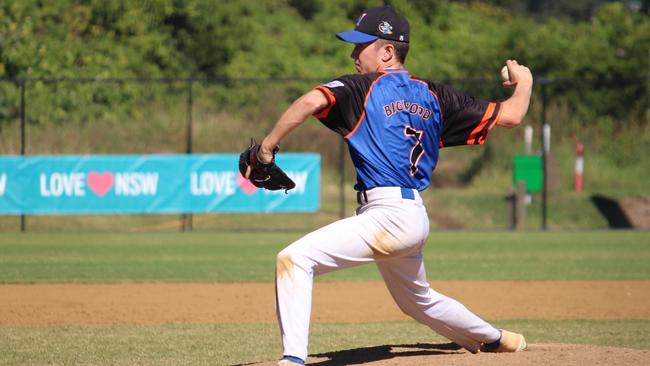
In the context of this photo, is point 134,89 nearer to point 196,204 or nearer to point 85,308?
point 196,204

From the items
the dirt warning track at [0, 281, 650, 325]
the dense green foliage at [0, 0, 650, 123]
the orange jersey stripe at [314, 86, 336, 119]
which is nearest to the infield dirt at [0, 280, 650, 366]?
the dirt warning track at [0, 281, 650, 325]

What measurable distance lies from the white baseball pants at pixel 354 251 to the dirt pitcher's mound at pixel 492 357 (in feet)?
1.82

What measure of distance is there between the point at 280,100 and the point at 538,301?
15833mm

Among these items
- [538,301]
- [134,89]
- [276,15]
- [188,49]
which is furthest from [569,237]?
[276,15]

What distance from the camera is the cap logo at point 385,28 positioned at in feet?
16.0

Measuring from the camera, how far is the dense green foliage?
2297 centimetres

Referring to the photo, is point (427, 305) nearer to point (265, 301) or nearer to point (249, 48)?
point (265, 301)

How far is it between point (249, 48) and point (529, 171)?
1285cm

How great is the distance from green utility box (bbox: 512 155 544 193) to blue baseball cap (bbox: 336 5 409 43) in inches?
560

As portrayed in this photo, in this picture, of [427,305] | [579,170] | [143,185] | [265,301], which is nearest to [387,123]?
[427,305]

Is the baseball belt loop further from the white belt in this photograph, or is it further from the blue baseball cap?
the blue baseball cap

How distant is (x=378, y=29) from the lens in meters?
4.88

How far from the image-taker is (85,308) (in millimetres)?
9031

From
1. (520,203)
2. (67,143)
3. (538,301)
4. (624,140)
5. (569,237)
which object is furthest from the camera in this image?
(624,140)
